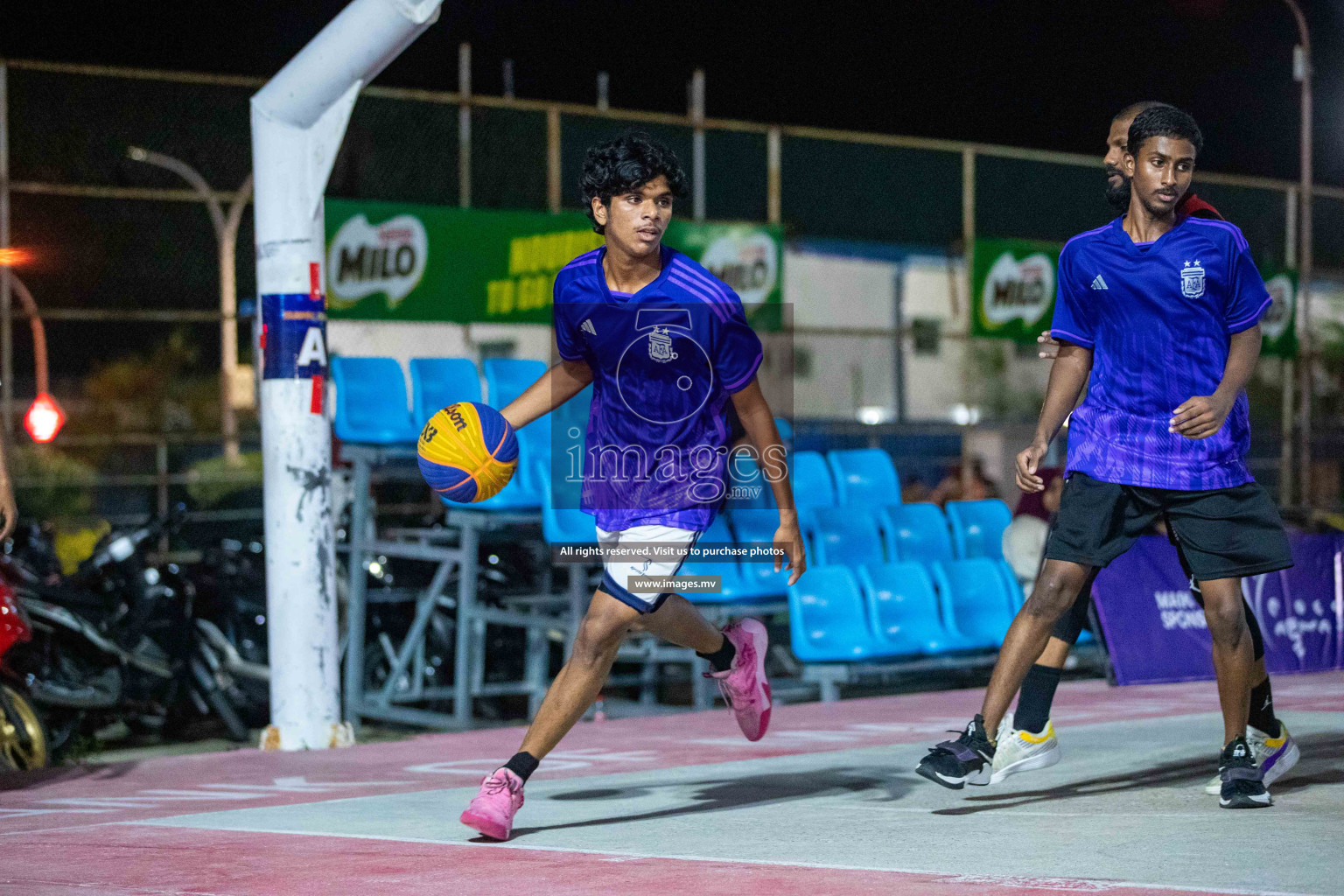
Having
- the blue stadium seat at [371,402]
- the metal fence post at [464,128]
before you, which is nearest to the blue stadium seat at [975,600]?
the blue stadium seat at [371,402]

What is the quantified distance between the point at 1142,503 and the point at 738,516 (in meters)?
6.38

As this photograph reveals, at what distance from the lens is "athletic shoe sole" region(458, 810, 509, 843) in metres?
5.25

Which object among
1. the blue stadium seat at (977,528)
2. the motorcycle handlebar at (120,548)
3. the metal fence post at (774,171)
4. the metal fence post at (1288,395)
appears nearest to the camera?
the motorcycle handlebar at (120,548)

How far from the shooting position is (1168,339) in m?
5.44

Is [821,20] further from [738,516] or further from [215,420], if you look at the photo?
[738,516]

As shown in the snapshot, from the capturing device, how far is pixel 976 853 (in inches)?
190

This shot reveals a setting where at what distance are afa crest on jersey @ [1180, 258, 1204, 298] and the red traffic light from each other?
733cm

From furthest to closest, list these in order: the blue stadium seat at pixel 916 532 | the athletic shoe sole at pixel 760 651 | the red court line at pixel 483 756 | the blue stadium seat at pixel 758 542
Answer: the blue stadium seat at pixel 916 532 → the blue stadium seat at pixel 758 542 → the red court line at pixel 483 756 → the athletic shoe sole at pixel 760 651

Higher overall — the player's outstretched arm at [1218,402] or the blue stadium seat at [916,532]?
the player's outstretched arm at [1218,402]

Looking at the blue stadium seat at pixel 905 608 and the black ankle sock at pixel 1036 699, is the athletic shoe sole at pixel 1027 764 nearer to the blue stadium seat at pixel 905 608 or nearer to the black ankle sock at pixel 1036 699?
the black ankle sock at pixel 1036 699

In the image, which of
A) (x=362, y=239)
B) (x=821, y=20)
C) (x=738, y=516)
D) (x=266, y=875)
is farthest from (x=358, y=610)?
(x=821, y=20)

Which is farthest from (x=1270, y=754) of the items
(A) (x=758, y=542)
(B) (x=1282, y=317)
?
(B) (x=1282, y=317)

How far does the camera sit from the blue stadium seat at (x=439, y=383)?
1114 cm

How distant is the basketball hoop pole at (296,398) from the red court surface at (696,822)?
40 cm
